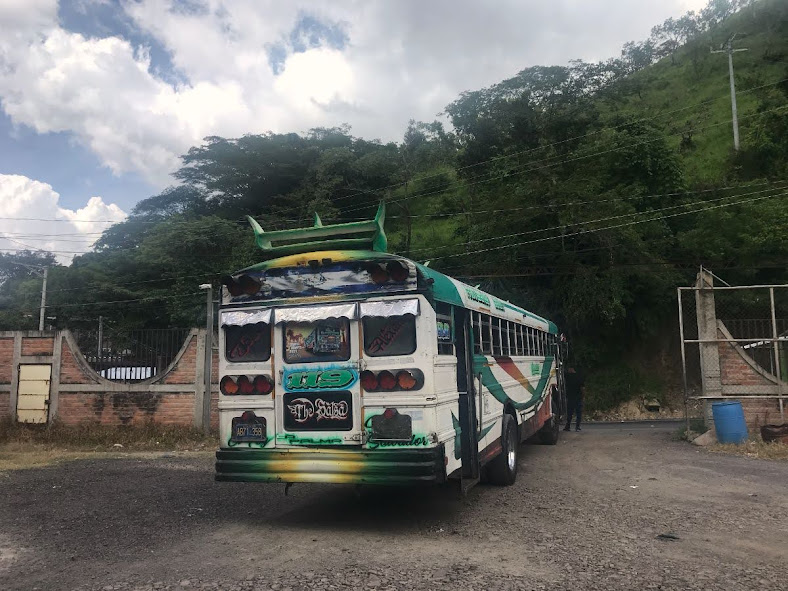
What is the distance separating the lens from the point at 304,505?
793 centimetres

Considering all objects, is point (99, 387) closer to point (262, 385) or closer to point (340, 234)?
point (262, 385)

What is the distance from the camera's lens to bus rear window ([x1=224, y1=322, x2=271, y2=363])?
696cm

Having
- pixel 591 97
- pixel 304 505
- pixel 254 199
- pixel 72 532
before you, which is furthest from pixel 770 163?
pixel 72 532

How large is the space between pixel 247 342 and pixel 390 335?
5.54 feet

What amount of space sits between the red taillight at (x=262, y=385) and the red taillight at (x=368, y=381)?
1.07m

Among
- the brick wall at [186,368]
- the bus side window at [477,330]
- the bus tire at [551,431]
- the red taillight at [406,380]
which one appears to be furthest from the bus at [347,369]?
the brick wall at [186,368]

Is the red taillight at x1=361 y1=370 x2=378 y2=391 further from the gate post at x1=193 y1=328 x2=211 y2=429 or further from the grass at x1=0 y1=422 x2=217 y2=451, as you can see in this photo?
the gate post at x1=193 y1=328 x2=211 y2=429

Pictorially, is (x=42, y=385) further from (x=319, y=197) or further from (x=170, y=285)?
(x=319, y=197)

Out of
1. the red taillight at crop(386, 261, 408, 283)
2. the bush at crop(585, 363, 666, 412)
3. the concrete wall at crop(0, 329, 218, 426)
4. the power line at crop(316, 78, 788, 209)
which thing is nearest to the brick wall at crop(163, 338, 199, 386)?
the concrete wall at crop(0, 329, 218, 426)

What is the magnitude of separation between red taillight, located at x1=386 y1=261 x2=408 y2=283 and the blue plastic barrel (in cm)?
890

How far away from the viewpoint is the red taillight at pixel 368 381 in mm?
6453

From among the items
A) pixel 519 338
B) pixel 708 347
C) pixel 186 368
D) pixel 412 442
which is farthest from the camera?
pixel 186 368

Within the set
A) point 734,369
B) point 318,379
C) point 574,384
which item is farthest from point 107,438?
point 734,369

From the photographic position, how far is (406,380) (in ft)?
20.8
